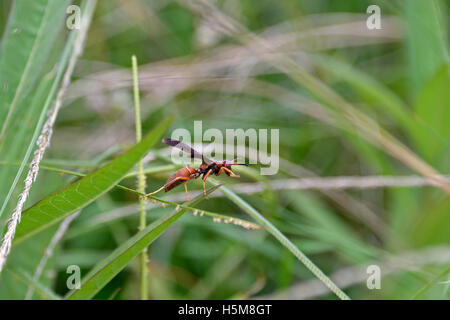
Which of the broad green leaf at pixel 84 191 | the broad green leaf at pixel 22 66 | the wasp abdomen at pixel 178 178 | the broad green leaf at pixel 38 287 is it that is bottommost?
the broad green leaf at pixel 38 287

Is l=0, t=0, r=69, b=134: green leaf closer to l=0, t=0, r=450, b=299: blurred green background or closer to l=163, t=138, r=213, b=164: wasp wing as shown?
l=0, t=0, r=450, b=299: blurred green background

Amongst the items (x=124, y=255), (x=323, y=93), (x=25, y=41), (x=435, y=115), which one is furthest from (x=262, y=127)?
(x=124, y=255)

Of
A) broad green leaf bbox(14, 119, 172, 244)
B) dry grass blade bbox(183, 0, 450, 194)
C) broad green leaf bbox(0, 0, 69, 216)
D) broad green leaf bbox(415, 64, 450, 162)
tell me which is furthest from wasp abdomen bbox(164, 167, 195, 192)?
broad green leaf bbox(415, 64, 450, 162)

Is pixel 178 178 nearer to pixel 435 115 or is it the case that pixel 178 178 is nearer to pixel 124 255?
pixel 124 255

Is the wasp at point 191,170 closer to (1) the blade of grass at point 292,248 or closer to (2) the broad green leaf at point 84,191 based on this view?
(1) the blade of grass at point 292,248

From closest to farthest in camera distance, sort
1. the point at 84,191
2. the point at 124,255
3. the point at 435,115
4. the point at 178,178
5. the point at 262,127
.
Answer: the point at 84,191
the point at 124,255
the point at 178,178
the point at 435,115
the point at 262,127

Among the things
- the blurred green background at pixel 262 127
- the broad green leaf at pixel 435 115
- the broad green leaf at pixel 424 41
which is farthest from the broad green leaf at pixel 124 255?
the broad green leaf at pixel 424 41

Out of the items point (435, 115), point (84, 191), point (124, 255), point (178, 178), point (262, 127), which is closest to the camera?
point (84, 191)

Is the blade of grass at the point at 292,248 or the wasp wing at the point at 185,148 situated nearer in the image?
the blade of grass at the point at 292,248
